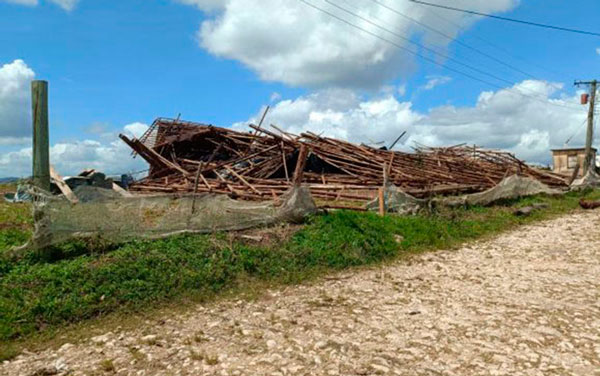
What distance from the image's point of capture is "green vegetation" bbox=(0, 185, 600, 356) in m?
4.72

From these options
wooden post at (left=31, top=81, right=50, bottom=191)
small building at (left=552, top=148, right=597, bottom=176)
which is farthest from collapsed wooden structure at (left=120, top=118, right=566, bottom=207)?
small building at (left=552, top=148, right=597, bottom=176)

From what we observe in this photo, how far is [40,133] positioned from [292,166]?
10.4 metres

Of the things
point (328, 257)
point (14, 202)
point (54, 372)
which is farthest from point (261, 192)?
point (54, 372)

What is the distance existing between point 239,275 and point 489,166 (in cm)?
1509

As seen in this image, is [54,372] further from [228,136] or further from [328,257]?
[228,136]

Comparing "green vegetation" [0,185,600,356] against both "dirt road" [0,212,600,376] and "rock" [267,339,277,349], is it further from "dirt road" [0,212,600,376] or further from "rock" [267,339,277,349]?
"rock" [267,339,277,349]

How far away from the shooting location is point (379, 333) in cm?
427

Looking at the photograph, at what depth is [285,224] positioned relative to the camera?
773 centimetres

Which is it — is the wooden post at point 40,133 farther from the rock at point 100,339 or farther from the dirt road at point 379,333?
the dirt road at point 379,333

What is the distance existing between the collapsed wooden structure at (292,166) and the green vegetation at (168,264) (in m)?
4.11

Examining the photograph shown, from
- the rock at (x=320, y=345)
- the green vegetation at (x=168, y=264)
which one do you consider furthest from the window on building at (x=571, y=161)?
the rock at (x=320, y=345)

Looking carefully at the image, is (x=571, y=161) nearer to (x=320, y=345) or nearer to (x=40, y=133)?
(x=320, y=345)

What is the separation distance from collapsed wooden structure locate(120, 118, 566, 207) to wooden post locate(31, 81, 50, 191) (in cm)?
588

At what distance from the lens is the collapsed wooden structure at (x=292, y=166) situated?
1340 cm
